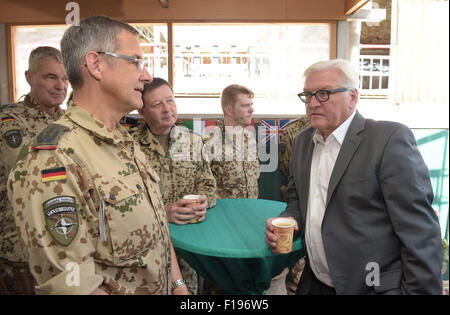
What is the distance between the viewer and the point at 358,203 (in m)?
1.29

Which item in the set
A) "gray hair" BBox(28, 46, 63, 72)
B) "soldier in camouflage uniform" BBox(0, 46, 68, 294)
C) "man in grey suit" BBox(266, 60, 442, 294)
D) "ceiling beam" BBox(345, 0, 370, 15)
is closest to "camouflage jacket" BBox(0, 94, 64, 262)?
"soldier in camouflage uniform" BBox(0, 46, 68, 294)

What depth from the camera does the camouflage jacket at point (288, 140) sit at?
3336 millimetres

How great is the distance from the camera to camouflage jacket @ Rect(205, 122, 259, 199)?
111 inches

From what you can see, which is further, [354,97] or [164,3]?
[164,3]

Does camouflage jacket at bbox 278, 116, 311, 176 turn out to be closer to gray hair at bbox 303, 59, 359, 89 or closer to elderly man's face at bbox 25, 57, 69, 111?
gray hair at bbox 303, 59, 359, 89

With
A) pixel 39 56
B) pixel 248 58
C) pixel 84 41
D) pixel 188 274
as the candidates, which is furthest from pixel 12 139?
pixel 248 58

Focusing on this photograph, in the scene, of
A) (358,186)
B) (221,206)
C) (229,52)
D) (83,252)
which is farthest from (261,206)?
(229,52)

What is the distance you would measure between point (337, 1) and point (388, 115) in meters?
1.86

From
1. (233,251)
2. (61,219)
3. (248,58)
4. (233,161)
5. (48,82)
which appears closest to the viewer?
(61,219)

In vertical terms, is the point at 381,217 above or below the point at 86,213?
below

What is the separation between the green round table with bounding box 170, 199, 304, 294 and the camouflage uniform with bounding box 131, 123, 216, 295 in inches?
10.9

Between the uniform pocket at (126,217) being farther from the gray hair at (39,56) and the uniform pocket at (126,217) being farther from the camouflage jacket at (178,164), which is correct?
the gray hair at (39,56)

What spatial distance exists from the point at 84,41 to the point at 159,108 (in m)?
0.91

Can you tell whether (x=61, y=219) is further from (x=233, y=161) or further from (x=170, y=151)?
(x=233, y=161)
